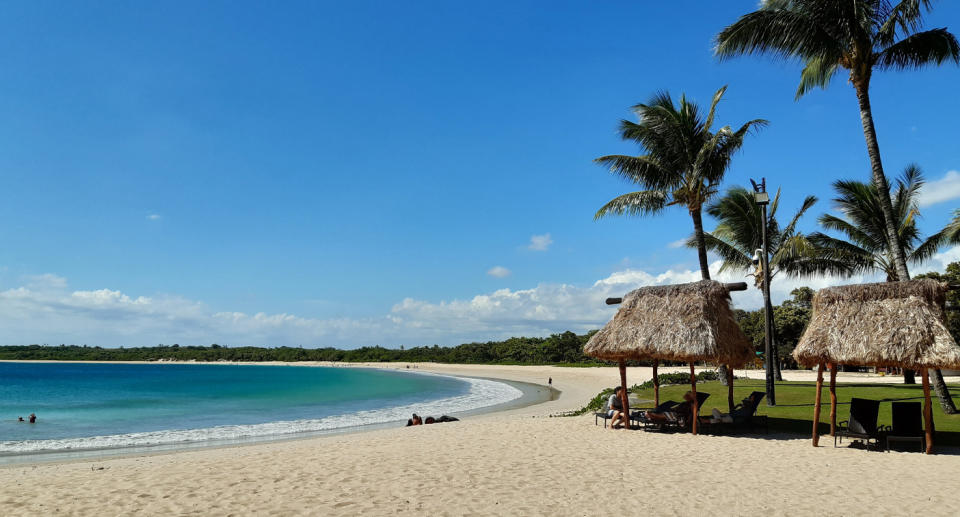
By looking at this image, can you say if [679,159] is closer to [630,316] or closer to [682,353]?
[630,316]

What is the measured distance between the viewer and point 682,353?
10391 millimetres

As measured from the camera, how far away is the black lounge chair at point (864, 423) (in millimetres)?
8898

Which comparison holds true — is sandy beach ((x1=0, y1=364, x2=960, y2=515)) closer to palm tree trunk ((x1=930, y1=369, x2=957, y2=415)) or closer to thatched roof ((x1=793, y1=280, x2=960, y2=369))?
thatched roof ((x1=793, y1=280, x2=960, y2=369))

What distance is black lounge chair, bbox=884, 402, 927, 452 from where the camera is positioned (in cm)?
875

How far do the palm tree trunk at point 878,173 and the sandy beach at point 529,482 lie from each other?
5192 millimetres

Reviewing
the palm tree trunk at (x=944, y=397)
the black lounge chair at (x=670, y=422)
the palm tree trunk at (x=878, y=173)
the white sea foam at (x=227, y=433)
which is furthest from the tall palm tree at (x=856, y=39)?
the white sea foam at (x=227, y=433)

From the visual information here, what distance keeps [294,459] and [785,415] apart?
11070 mm

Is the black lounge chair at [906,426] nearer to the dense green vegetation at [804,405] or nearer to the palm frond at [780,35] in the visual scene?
the dense green vegetation at [804,405]

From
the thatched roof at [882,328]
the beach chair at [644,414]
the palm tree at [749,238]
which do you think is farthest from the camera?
the palm tree at [749,238]

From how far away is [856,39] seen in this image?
39.9 ft

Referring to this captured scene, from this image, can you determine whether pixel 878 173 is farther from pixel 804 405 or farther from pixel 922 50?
pixel 804 405

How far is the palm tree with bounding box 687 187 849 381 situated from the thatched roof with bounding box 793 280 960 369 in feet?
39.0

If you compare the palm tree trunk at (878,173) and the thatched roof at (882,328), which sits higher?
the palm tree trunk at (878,173)

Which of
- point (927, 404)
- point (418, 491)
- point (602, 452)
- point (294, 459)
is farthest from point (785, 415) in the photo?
point (294, 459)
